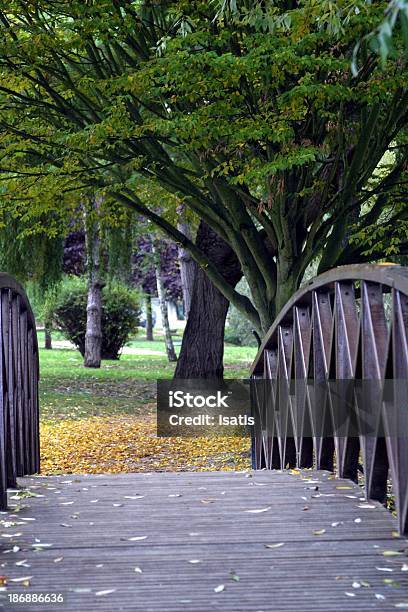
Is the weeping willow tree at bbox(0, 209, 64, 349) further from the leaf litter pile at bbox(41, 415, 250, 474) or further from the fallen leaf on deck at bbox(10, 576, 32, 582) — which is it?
the fallen leaf on deck at bbox(10, 576, 32, 582)

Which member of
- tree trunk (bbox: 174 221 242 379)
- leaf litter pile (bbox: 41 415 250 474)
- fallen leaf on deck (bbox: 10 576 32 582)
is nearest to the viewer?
fallen leaf on deck (bbox: 10 576 32 582)

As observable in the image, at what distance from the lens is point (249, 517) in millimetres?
3646

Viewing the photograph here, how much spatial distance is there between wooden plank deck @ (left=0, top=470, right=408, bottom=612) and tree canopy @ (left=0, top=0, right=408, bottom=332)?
12.1 feet

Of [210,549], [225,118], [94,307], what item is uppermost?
[225,118]

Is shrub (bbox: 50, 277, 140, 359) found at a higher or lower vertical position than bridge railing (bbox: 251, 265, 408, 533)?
higher

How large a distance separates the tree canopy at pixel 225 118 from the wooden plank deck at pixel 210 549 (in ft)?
12.1

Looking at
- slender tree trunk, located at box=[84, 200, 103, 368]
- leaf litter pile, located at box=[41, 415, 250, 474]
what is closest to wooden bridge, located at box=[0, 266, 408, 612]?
leaf litter pile, located at box=[41, 415, 250, 474]

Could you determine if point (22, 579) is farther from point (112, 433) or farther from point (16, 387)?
point (112, 433)

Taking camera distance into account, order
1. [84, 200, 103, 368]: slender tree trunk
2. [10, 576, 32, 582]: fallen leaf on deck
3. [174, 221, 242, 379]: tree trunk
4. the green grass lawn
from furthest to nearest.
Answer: [84, 200, 103, 368]: slender tree trunk, [174, 221, 242, 379]: tree trunk, the green grass lawn, [10, 576, 32, 582]: fallen leaf on deck

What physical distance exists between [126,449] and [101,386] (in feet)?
19.1

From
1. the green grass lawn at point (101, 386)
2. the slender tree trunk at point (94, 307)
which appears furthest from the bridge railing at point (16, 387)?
the slender tree trunk at point (94, 307)

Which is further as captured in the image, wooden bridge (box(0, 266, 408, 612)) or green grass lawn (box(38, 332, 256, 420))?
green grass lawn (box(38, 332, 256, 420))

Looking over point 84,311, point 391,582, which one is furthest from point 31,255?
point 391,582

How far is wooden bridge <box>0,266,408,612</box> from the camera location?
2727mm
